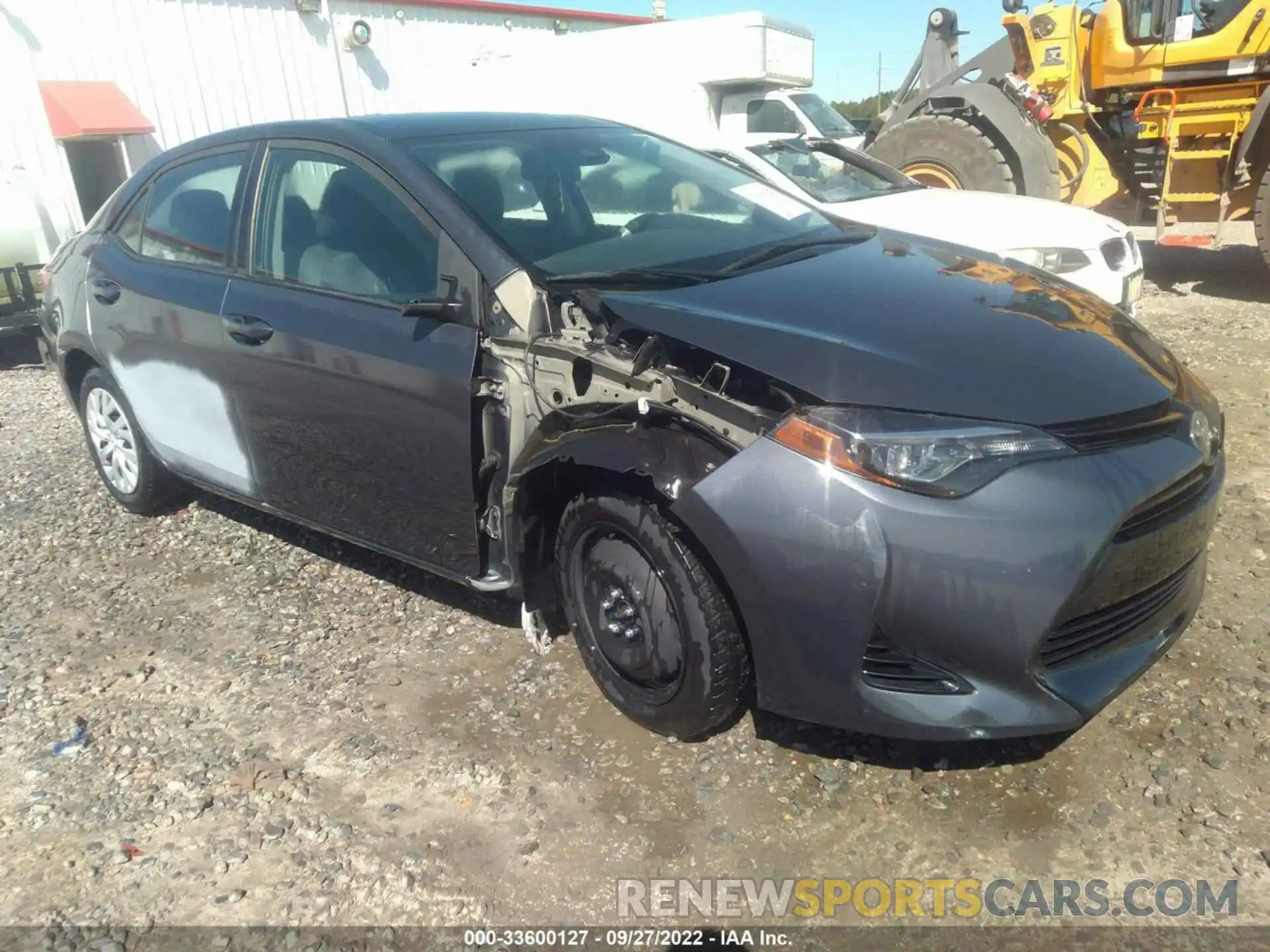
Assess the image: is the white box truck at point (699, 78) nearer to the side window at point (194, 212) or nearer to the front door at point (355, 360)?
the side window at point (194, 212)

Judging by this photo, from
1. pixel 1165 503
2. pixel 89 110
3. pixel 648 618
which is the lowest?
pixel 648 618

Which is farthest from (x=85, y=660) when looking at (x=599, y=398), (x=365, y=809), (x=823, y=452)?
(x=823, y=452)

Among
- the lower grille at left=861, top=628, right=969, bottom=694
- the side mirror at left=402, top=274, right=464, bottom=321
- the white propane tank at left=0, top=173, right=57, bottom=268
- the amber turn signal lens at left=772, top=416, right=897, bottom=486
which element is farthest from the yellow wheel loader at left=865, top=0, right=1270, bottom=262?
the white propane tank at left=0, top=173, right=57, bottom=268

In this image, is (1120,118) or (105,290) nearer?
(105,290)

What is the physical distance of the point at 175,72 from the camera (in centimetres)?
1255

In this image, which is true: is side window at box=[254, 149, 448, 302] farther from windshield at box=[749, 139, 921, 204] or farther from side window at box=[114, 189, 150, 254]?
windshield at box=[749, 139, 921, 204]

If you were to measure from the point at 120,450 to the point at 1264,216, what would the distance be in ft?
27.4

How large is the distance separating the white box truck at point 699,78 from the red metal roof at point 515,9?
2.58 meters

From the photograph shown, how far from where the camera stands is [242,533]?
14.6 feet

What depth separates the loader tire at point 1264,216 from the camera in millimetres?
7784

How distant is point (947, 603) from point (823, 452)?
1.38 feet

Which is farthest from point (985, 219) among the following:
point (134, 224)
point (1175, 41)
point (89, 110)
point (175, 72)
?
point (175, 72)

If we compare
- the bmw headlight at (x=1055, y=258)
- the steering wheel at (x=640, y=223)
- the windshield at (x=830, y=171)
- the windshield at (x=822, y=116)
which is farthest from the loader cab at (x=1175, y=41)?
the steering wheel at (x=640, y=223)

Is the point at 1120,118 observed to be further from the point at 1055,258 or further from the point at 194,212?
the point at 194,212
